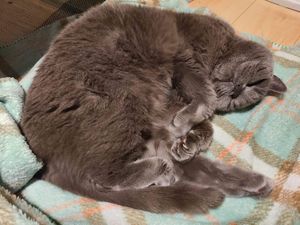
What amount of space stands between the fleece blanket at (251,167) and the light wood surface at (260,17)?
288 millimetres

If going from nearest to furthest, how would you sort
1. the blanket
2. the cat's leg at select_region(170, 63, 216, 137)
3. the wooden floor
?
the blanket, the cat's leg at select_region(170, 63, 216, 137), the wooden floor

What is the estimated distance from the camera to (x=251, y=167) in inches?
57.2

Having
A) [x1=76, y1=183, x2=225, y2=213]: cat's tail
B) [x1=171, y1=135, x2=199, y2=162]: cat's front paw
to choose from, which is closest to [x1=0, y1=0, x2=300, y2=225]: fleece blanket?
[x1=76, y1=183, x2=225, y2=213]: cat's tail

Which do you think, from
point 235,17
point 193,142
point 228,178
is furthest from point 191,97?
point 235,17

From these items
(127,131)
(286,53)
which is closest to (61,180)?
(127,131)

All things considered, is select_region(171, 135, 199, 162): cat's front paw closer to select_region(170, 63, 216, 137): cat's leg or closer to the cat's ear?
select_region(170, 63, 216, 137): cat's leg

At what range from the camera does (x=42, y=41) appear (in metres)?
1.82

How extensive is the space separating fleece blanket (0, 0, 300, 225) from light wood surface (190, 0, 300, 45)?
29cm

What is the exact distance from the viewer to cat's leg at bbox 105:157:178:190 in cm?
123

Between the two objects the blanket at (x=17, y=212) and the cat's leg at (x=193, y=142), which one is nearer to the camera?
the blanket at (x=17, y=212)

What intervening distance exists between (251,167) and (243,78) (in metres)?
0.36

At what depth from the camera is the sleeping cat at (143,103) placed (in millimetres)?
1224

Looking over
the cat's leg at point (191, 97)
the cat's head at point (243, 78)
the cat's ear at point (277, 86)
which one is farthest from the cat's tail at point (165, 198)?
the cat's ear at point (277, 86)

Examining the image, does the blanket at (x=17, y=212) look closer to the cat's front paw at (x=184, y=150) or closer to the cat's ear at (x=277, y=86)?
the cat's front paw at (x=184, y=150)
